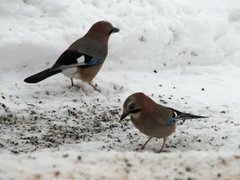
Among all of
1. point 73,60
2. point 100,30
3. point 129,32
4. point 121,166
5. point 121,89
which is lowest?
point 121,89

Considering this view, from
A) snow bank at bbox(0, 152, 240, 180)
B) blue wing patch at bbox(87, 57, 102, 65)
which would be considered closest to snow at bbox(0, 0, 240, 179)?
snow bank at bbox(0, 152, 240, 180)

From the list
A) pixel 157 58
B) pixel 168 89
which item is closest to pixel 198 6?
pixel 157 58

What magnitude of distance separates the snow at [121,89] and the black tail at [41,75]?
18cm

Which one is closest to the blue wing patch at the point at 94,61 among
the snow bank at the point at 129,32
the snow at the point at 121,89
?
the snow at the point at 121,89

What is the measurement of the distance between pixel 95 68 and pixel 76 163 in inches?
126

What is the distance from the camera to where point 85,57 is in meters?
7.08

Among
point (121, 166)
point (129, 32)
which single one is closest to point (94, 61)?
point (129, 32)

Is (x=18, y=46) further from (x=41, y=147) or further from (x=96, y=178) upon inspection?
(x=96, y=178)

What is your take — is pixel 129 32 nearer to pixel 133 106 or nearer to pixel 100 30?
pixel 100 30

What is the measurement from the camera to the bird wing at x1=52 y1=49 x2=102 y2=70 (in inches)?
272

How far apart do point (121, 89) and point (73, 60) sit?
2.26 ft

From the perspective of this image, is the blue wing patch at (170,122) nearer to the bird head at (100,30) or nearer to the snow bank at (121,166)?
the snow bank at (121,166)

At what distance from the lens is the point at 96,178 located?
387cm

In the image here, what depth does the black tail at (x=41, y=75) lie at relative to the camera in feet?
22.3
